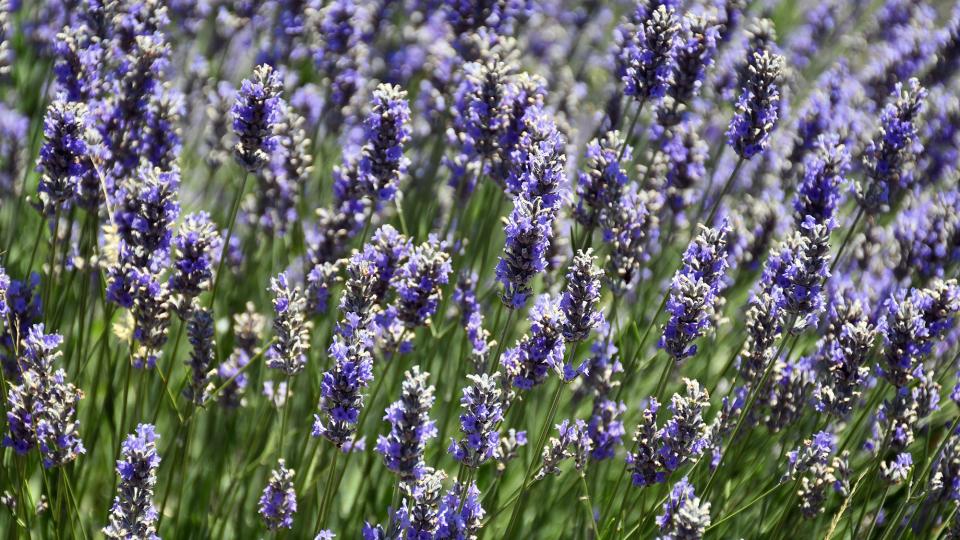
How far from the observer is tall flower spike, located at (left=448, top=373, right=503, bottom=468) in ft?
9.22

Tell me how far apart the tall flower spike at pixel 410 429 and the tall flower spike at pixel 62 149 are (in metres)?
1.28

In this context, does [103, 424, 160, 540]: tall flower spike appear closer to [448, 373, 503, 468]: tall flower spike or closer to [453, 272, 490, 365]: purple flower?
[448, 373, 503, 468]: tall flower spike

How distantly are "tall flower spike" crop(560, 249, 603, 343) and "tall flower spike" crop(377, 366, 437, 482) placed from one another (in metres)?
0.43

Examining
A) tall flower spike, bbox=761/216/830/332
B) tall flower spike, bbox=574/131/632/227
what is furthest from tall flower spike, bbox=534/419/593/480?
tall flower spike, bbox=574/131/632/227

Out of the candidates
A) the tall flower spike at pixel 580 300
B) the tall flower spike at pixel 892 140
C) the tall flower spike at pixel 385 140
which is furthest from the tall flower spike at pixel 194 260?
the tall flower spike at pixel 892 140

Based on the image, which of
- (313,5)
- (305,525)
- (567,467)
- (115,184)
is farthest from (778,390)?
(313,5)

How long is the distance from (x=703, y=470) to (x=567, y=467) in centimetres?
58

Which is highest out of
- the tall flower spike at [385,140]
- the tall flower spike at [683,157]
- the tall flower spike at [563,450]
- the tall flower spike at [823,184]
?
the tall flower spike at [683,157]

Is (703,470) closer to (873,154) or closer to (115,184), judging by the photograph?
(873,154)

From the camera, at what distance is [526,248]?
2.94 m

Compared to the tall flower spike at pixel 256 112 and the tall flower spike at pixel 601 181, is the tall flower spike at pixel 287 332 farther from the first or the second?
the tall flower spike at pixel 601 181

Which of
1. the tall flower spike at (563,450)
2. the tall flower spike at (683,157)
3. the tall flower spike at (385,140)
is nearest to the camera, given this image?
the tall flower spike at (563,450)

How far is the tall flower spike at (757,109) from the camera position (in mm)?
3590

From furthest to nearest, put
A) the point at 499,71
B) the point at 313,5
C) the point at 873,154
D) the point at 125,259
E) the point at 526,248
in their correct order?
1. the point at 313,5
2. the point at 873,154
3. the point at 499,71
4. the point at 125,259
5. the point at 526,248
